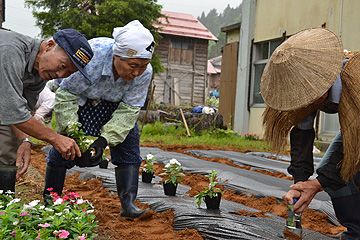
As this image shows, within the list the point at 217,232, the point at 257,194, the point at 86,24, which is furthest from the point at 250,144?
the point at 86,24

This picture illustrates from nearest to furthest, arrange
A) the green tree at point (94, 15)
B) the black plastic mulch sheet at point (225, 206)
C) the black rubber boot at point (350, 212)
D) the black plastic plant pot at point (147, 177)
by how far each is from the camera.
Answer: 1. the black rubber boot at point (350, 212)
2. the black plastic mulch sheet at point (225, 206)
3. the black plastic plant pot at point (147, 177)
4. the green tree at point (94, 15)

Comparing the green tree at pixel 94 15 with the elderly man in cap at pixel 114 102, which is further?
the green tree at pixel 94 15

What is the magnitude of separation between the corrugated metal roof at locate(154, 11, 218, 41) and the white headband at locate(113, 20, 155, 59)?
18061 mm

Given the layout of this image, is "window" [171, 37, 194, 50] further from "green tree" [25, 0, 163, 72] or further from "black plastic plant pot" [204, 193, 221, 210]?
"black plastic plant pot" [204, 193, 221, 210]

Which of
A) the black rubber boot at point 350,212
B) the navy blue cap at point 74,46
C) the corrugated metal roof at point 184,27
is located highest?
the corrugated metal roof at point 184,27

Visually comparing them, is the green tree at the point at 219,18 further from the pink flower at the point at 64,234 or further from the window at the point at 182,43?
the pink flower at the point at 64,234

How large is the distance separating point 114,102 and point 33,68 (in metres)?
0.74

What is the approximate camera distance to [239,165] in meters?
5.95

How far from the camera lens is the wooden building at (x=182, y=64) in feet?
69.3

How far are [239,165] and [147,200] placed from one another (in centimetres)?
279

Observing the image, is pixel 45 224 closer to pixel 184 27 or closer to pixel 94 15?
pixel 94 15

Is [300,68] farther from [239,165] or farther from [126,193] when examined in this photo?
[239,165]

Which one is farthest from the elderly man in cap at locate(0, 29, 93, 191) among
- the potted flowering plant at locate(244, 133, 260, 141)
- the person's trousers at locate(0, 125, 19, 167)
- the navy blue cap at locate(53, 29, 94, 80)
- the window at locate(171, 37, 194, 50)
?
the window at locate(171, 37, 194, 50)

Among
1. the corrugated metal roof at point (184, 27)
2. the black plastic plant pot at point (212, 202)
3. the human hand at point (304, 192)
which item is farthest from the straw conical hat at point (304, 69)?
the corrugated metal roof at point (184, 27)
